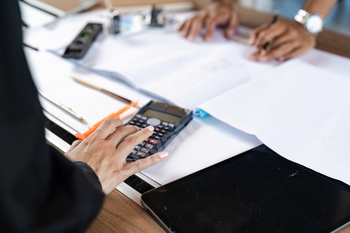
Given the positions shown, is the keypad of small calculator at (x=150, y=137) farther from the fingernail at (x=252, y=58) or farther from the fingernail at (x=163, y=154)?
the fingernail at (x=252, y=58)

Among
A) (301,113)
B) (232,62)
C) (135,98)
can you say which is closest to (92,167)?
(135,98)

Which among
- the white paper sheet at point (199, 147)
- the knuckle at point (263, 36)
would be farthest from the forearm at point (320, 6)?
the white paper sheet at point (199, 147)

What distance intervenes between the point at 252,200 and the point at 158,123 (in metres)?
0.25

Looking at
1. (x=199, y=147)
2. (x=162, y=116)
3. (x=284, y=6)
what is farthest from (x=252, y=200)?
(x=284, y=6)

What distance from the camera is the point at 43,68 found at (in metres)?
0.95

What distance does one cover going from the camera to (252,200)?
1.70 ft

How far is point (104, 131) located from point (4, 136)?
0.28 meters

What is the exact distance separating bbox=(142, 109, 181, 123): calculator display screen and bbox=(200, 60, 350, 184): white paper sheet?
0.07 meters

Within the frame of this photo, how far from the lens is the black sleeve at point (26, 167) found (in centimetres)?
32

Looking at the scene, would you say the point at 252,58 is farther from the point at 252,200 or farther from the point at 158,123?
the point at 252,200

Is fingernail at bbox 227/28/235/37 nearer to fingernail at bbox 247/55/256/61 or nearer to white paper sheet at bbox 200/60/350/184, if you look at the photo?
fingernail at bbox 247/55/256/61

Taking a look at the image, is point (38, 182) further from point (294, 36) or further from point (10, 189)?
point (294, 36)

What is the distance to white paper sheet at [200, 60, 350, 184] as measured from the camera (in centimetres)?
62

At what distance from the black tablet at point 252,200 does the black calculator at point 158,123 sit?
0.09 meters
